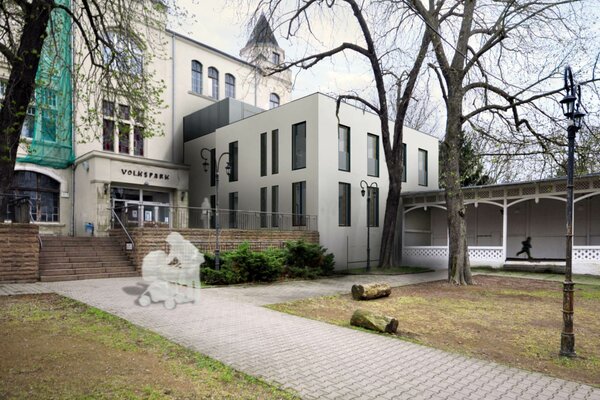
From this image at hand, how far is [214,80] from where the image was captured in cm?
2997

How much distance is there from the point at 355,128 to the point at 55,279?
15.4m

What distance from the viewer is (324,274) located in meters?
17.5

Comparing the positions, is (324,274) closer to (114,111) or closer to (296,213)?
(296,213)

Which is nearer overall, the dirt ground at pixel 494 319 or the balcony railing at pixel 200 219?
the dirt ground at pixel 494 319

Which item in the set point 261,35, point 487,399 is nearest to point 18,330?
point 487,399

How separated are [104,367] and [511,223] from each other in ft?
77.4

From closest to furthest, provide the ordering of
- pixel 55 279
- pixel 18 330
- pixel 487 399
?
pixel 487 399, pixel 18 330, pixel 55 279

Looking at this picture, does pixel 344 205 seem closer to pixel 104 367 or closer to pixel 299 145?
pixel 299 145

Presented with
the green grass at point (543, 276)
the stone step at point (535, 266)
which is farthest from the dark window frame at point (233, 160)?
the stone step at point (535, 266)

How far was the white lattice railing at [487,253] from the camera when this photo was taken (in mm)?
20031

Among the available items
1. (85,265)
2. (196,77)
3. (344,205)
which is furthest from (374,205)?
(196,77)

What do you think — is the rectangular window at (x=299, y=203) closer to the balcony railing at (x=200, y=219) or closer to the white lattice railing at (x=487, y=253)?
the balcony railing at (x=200, y=219)

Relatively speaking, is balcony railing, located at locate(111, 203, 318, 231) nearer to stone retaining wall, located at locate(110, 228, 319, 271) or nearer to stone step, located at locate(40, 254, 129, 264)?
stone retaining wall, located at locate(110, 228, 319, 271)

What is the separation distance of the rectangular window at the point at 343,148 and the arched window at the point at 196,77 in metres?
13.1
